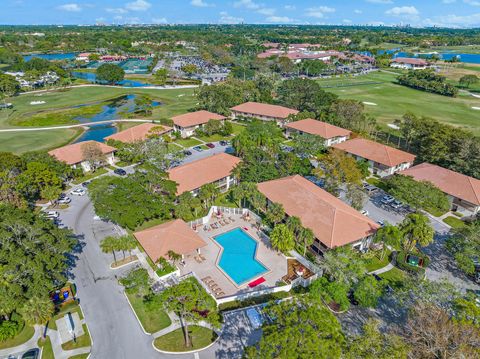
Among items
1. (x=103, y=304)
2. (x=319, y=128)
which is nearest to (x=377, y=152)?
(x=319, y=128)

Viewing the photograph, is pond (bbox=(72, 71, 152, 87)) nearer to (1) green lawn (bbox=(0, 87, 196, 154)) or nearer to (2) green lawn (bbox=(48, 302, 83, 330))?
(1) green lawn (bbox=(0, 87, 196, 154))

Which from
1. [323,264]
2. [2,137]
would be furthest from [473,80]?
[2,137]

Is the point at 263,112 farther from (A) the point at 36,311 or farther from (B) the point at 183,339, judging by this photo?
(A) the point at 36,311

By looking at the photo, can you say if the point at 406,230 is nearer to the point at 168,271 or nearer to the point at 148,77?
the point at 168,271

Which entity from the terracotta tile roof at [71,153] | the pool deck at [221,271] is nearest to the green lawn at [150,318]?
the pool deck at [221,271]

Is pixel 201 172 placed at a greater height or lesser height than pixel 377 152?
lesser
